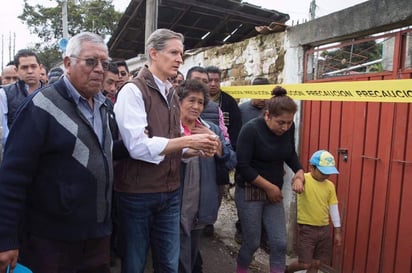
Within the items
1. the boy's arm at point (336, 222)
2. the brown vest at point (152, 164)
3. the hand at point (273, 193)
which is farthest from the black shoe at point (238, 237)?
the brown vest at point (152, 164)

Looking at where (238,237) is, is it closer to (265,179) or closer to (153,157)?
(265,179)

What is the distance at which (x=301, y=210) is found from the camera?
10.8 feet

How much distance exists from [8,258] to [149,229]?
2.82ft

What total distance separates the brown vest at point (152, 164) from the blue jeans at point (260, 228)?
39.8 inches

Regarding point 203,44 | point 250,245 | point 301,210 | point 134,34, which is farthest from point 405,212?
point 134,34

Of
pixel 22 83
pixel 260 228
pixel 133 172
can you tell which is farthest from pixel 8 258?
pixel 22 83

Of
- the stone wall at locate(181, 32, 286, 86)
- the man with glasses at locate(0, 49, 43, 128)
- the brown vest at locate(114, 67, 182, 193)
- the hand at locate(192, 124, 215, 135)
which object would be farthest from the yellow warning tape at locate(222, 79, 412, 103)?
the man with glasses at locate(0, 49, 43, 128)

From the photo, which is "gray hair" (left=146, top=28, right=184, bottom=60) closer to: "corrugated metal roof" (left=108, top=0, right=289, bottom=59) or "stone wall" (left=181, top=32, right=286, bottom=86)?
"stone wall" (left=181, top=32, right=286, bottom=86)

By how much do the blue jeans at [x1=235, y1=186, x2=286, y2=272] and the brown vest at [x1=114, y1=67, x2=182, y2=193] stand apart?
1.01 m

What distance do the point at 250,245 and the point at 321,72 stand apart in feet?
7.04

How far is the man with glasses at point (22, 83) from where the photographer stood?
3256 mm

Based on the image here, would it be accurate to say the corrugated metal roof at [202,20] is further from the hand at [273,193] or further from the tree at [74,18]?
the tree at [74,18]

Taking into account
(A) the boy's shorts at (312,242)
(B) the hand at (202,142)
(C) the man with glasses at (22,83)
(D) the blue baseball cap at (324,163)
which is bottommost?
(A) the boy's shorts at (312,242)

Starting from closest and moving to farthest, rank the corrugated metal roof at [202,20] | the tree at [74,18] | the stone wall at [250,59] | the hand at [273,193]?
the hand at [273,193], the stone wall at [250,59], the corrugated metal roof at [202,20], the tree at [74,18]
